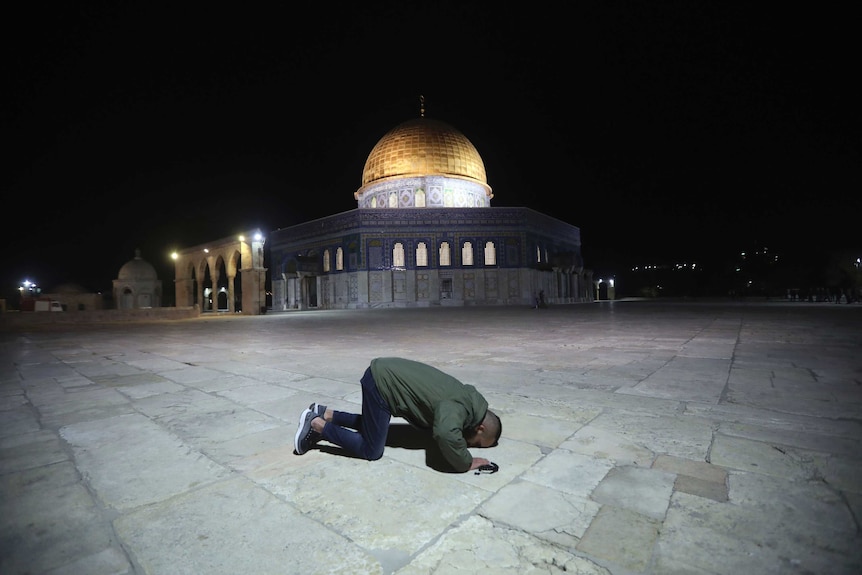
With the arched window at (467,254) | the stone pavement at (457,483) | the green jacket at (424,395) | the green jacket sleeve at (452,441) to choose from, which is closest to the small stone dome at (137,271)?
the arched window at (467,254)

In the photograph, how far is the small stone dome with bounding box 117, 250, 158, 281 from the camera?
132 ft

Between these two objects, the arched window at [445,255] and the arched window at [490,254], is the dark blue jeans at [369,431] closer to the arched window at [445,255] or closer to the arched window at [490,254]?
the arched window at [445,255]

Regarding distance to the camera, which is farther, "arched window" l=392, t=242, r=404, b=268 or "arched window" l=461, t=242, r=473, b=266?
"arched window" l=461, t=242, r=473, b=266

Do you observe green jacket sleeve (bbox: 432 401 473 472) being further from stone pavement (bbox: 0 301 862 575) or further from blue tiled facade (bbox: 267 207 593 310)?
blue tiled facade (bbox: 267 207 593 310)

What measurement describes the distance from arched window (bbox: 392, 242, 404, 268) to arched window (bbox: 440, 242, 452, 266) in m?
2.96

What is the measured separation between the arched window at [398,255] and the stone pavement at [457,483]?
1075 inches

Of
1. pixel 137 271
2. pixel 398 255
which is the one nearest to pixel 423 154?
pixel 398 255

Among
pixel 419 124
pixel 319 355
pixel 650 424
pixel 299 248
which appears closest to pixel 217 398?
pixel 319 355

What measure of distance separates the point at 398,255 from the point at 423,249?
6.30 ft

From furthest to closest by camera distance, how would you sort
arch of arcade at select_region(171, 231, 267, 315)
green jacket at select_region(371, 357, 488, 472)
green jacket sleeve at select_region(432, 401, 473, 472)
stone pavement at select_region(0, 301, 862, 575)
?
arch of arcade at select_region(171, 231, 267, 315) → green jacket at select_region(371, 357, 488, 472) → green jacket sleeve at select_region(432, 401, 473, 472) → stone pavement at select_region(0, 301, 862, 575)

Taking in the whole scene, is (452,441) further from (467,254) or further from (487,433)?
(467,254)

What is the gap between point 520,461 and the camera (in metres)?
2.48

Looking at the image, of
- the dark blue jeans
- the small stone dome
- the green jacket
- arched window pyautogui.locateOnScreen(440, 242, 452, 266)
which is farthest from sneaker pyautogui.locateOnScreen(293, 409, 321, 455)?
the small stone dome

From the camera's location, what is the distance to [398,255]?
3219 centimetres
